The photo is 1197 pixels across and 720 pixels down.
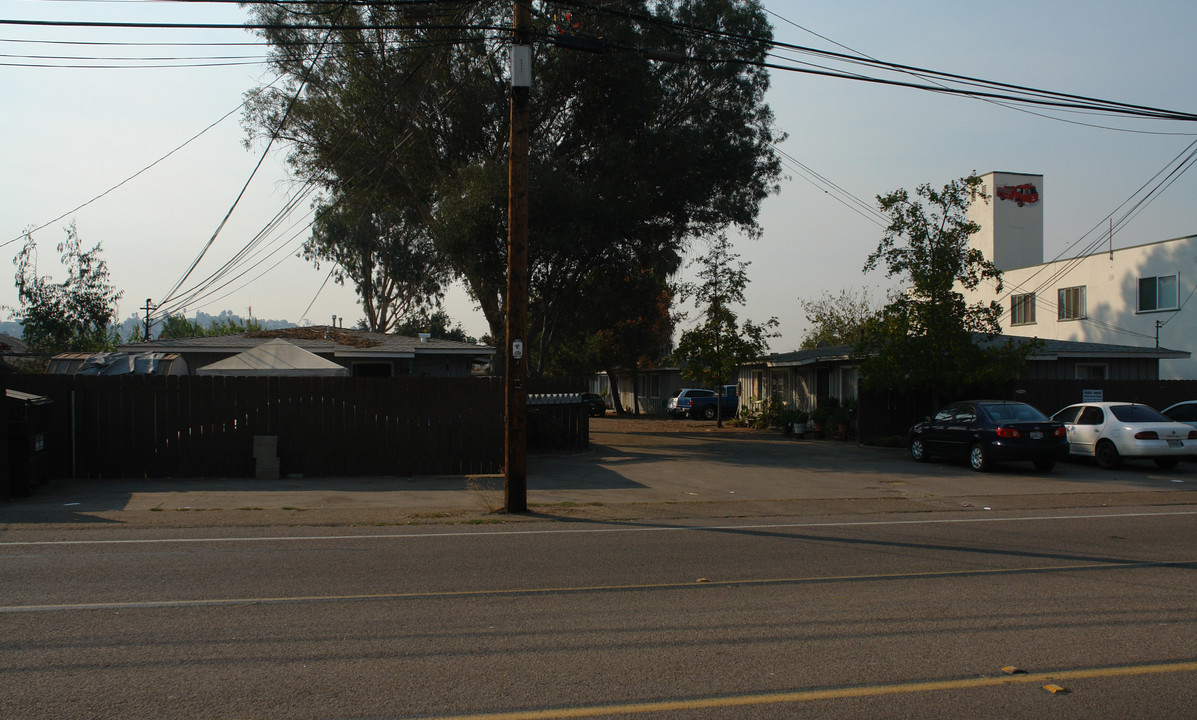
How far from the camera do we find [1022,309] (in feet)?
142

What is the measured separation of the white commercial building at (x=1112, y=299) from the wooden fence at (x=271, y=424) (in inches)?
889

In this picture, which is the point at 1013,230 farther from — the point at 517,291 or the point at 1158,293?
the point at 517,291

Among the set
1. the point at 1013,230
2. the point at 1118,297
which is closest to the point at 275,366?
the point at 1118,297

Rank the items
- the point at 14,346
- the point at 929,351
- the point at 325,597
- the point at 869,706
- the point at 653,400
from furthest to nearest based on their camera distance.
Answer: the point at 653,400 < the point at 14,346 < the point at 929,351 < the point at 325,597 < the point at 869,706

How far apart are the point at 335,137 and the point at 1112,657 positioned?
28635 mm

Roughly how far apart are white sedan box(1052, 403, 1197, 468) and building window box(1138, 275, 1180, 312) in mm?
19850

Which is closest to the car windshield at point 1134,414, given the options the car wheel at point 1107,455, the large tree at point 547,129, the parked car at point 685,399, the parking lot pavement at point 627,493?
the car wheel at point 1107,455

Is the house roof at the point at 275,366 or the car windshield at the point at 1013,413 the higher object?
the house roof at the point at 275,366

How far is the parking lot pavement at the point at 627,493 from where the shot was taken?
12195 mm

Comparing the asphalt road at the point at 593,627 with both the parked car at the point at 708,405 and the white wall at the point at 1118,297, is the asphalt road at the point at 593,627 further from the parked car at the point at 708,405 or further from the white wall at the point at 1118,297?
the parked car at the point at 708,405

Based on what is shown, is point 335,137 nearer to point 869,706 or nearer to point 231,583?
point 231,583

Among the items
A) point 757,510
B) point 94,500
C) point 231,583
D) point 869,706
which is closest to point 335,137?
point 94,500

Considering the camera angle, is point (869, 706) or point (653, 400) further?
point (653, 400)

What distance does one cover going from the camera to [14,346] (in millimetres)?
37125
